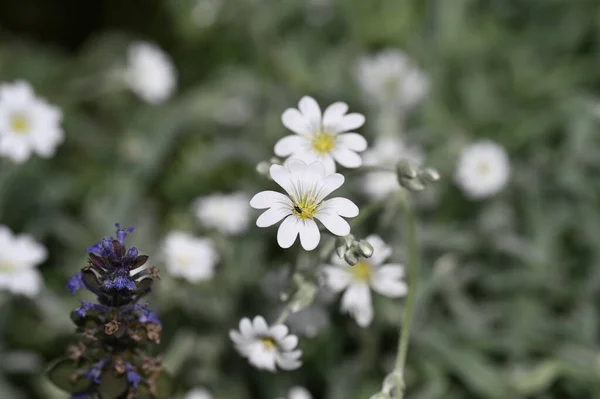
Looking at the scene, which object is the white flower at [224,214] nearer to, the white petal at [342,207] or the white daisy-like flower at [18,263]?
the white daisy-like flower at [18,263]

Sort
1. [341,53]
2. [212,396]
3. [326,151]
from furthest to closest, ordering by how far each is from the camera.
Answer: [341,53]
[212,396]
[326,151]

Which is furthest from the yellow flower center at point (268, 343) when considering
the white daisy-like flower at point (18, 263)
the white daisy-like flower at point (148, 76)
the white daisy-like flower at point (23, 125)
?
the white daisy-like flower at point (148, 76)

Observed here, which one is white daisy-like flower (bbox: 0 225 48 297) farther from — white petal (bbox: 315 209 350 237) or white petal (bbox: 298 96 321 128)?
white petal (bbox: 315 209 350 237)

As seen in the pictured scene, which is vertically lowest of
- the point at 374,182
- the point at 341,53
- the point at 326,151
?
the point at 326,151

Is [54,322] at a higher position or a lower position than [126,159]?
lower

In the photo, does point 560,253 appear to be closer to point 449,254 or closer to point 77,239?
point 449,254

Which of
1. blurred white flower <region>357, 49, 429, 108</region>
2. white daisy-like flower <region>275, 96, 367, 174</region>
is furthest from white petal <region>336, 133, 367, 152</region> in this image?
blurred white flower <region>357, 49, 429, 108</region>

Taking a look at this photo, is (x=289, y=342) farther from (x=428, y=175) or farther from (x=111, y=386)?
(x=428, y=175)

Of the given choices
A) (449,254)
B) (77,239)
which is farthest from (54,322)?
(449,254)
